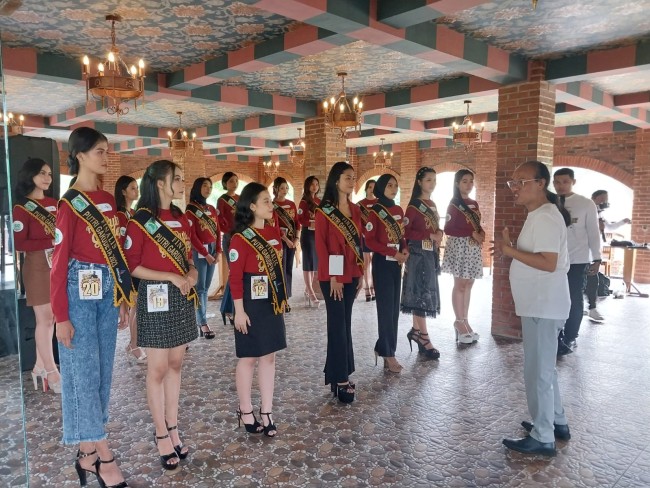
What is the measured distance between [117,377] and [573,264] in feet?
14.1

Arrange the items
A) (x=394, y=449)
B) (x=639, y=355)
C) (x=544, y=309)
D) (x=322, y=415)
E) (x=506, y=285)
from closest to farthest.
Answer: (x=544, y=309), (x=394, y=449), (x=322, y=415), (x=639, y=355), (x=506, y=285)

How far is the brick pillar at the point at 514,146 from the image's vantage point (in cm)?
536

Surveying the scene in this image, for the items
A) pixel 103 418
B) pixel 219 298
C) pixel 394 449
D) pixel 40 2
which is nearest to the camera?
pixel 103 418

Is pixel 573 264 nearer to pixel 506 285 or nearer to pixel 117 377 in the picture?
pixel 506 285

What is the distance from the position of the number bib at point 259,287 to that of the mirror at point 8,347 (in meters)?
1.40

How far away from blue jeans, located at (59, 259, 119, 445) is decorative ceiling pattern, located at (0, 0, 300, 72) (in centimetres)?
269

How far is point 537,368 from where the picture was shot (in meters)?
2.80

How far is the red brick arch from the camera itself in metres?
10.3

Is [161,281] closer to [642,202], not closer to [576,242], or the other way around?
[576,242]

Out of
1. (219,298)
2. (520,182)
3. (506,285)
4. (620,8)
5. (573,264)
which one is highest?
(620,8)

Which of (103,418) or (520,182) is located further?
(520,182)

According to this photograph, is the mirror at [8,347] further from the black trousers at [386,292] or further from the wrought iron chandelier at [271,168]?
the wrought iron chandelier at [271,168]

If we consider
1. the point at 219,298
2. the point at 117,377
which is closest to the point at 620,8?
the point at 117,377

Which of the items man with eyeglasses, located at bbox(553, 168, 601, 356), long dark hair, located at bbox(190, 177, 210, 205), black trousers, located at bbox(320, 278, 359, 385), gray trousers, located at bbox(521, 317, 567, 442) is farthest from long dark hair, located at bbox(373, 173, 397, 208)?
long dark hair, located at bbox(190, 177, 210, 205)
